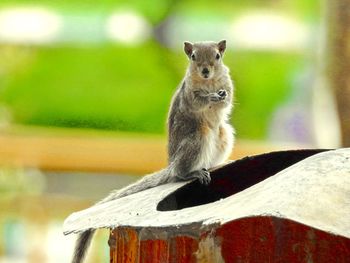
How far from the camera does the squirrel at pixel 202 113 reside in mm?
2914

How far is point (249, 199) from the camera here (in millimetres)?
1508

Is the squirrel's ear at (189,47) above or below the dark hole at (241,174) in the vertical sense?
above

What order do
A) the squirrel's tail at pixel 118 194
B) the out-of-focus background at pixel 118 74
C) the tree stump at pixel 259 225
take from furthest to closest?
the out-of-focus background at pixel 118 74 < the squirrel's tail at pixel 118 194 < the tree stump at pixel 259 225

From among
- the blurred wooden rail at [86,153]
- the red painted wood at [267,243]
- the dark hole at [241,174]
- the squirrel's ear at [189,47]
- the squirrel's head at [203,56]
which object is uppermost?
the blurred wooden rail at [86,153]

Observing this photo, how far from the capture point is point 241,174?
80.9 inches

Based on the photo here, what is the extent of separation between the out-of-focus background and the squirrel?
267 centimetres

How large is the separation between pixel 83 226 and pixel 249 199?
13.6 inches

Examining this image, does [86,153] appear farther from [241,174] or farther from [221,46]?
[241,174]

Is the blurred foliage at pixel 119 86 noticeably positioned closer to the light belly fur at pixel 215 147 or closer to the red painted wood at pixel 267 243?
the light belly fur at pixel 215 147

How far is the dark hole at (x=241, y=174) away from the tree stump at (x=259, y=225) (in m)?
Answer: 0.31

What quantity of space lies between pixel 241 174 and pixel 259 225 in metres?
0.54

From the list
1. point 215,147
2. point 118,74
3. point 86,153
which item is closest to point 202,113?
point 215,147

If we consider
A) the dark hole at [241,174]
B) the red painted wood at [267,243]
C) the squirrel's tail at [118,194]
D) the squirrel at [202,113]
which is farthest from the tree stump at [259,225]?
the squirrel at [202,113]

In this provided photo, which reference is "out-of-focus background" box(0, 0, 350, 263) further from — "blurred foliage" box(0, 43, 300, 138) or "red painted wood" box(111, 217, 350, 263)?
"red painted wood" box(111, 217, 350, 263)
